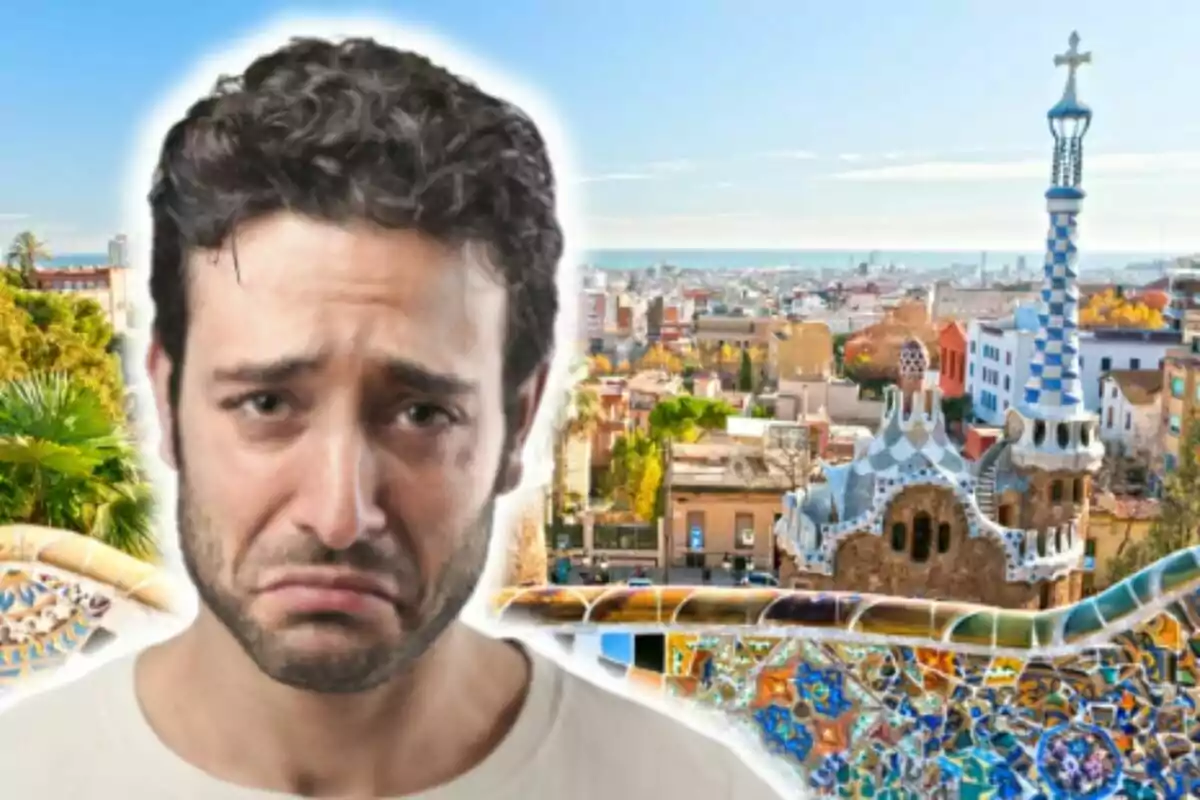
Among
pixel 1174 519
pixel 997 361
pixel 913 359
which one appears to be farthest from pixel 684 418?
pixel 1174 519

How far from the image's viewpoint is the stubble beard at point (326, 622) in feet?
3.48

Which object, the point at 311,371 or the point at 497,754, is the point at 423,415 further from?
the point at 497,754

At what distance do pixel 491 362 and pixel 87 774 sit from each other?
1.64 feet

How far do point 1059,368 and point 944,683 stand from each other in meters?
4.09

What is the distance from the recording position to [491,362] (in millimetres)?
1069

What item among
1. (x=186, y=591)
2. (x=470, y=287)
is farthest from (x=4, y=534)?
(x=470, y=287)

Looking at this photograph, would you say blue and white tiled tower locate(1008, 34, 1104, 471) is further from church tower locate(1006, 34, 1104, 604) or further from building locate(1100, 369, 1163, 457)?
building locate(1100, 369, 1163, 457)

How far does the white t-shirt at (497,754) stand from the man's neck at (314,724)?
0.02m

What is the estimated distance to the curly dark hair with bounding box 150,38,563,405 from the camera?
100cm

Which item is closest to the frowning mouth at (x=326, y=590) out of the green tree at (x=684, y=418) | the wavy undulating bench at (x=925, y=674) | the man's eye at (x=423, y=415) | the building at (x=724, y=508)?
the man's eye at (x=423, y=415)

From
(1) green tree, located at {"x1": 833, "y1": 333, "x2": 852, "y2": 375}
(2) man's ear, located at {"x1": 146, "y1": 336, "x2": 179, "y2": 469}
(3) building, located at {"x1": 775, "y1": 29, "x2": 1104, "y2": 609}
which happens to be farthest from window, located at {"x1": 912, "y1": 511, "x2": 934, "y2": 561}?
(2) man's ear, located at {"x1": 146, "y1": 336, "x2": 179, "y2": 469}

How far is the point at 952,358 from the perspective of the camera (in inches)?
315

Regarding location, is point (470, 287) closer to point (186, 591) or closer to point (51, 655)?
point (186, 591)

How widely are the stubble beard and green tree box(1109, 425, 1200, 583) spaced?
4.93 m
